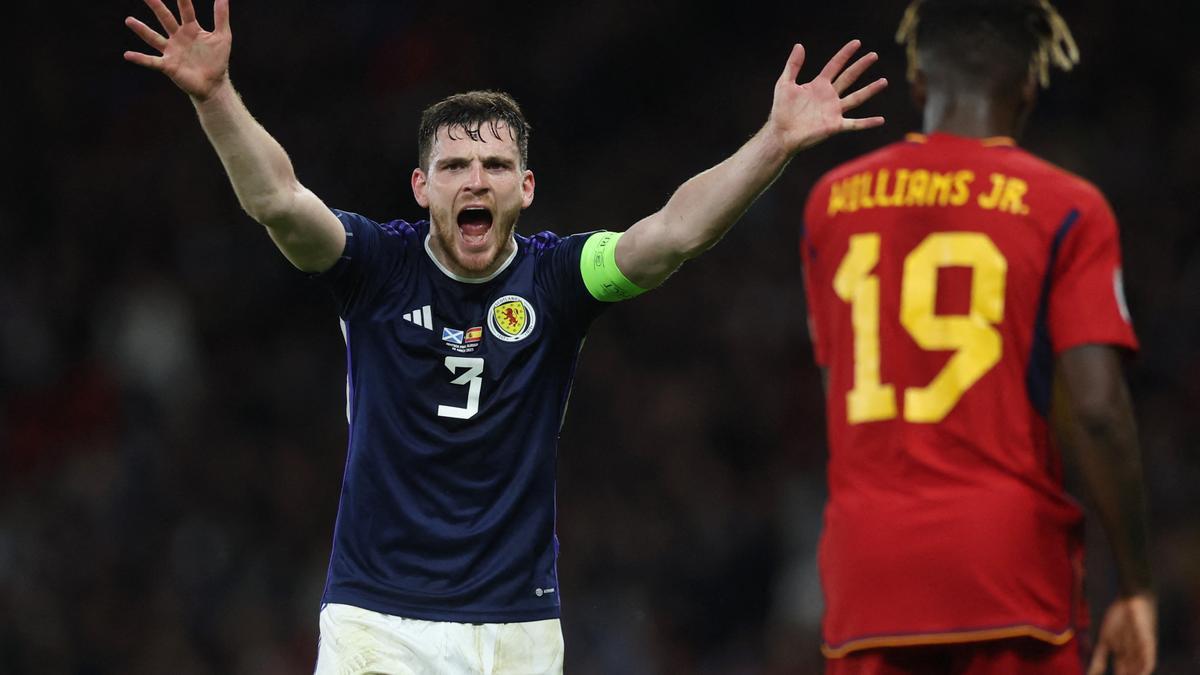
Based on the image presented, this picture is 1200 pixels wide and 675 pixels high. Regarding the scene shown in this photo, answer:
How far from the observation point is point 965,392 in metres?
3.95

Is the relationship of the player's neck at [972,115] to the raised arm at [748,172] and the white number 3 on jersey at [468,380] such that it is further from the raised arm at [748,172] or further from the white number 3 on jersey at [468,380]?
the white number 3 on jersey at [468,380]

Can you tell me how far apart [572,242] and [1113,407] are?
2.35 meters

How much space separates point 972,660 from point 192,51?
288 cm

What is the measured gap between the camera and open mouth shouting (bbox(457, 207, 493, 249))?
5633 millimetres

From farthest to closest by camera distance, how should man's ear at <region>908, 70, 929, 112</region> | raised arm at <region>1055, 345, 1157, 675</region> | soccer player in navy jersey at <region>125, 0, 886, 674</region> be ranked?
1. soccer player in navy jersey at <region>125, 0, 886, 674</region>
2. man's ear at <region>908, 70, 929, 112</region>
3. raised arm at <region>1055, 345, 1157, 675</region>

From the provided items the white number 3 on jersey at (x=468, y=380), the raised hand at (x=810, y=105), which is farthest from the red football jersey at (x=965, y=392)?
the white number 3 on jersey at (x=468, y=380)

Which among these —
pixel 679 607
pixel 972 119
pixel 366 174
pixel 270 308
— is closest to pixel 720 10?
pixel 366 174

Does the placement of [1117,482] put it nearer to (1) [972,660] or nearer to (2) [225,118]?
(1) [972,660]

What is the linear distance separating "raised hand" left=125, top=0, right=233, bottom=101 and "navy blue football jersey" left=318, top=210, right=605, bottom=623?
2.03 ft

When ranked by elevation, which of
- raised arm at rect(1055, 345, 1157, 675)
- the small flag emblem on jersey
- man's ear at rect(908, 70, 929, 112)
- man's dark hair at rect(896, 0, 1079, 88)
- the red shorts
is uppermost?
man's dark hair at rect(896, 0, 1079, 88)

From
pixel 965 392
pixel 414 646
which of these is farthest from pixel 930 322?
pixel 414 646

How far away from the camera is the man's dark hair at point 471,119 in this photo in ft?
19.0

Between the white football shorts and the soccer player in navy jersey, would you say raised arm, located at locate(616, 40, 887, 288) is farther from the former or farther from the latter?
the white football shorts

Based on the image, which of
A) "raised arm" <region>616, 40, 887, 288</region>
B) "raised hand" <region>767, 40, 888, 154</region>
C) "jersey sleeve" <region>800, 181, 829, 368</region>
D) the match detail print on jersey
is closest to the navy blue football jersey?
"raised arm" <region>616, 40, 887, 288</region>
